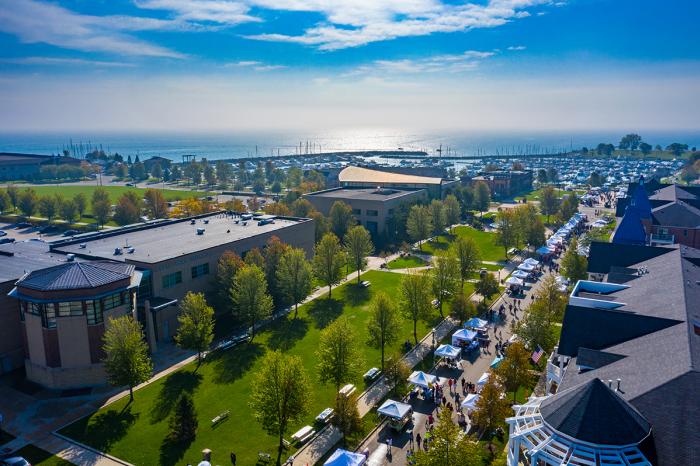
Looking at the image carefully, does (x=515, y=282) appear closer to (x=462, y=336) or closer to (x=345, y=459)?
(x=462, y=336)

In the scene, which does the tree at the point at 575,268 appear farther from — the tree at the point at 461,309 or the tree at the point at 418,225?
the tree at the point at 418,225

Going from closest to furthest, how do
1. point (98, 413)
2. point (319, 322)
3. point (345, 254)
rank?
point (98, 413), point (319, 322), point (345, 254)

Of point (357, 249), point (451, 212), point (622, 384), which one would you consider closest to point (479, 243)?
point (451, 212)

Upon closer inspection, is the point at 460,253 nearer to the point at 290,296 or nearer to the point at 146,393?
the point at 290,296

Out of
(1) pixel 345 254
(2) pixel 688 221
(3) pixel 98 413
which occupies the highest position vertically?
(2) pixel 688 221

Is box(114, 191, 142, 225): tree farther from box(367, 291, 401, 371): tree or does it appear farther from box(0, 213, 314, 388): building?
box(367, 291, 401, 371): tree

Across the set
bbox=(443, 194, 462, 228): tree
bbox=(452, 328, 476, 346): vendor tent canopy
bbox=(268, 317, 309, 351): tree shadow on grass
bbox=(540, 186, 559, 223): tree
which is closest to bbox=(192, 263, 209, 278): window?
bbox=(268, 317, 309, 351): tree shadow on grass

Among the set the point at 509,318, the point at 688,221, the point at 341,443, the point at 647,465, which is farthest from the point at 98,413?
the point at 688,221
